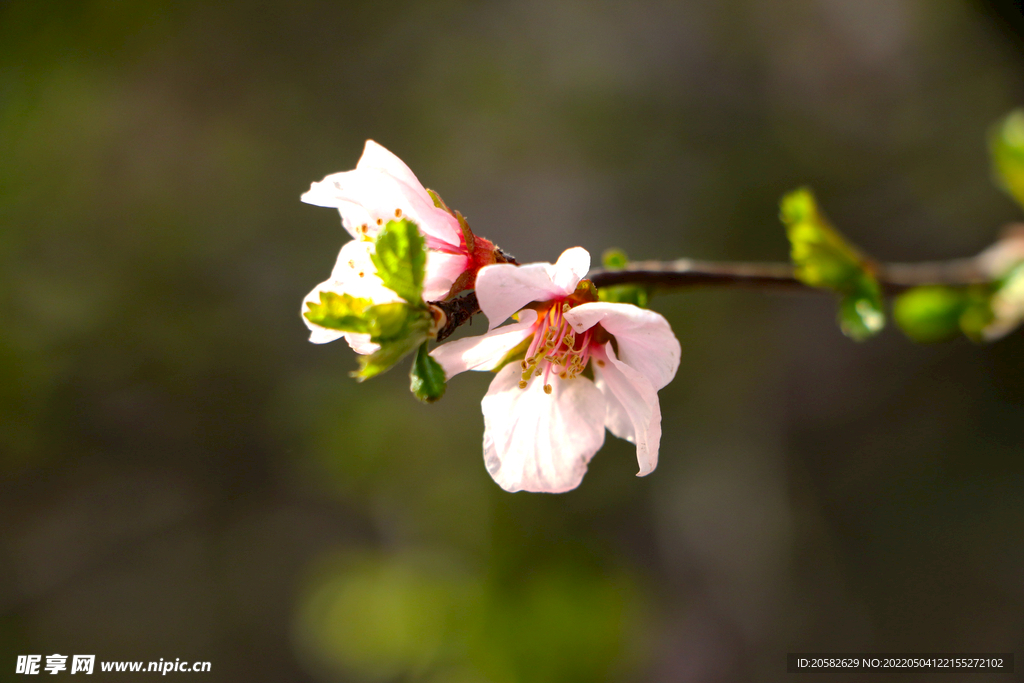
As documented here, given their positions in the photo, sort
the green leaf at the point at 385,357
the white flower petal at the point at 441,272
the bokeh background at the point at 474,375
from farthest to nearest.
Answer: the bokeh background at the point at 474,375, the white flower petal at the point at 441,272, the green leaf at the point at 385,357

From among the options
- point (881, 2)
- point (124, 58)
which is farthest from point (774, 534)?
point (124, 58)

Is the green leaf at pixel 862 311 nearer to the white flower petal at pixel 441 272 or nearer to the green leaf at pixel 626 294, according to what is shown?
the green leaf at pixel 626 294

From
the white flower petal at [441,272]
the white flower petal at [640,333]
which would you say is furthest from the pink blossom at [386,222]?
the white flower petal at [640,333]

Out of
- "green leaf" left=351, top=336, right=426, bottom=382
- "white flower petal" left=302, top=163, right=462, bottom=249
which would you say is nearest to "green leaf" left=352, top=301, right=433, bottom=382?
"green leaf" left=351, top=336, right=426, bottom=382

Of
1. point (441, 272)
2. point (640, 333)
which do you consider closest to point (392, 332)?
point (441, 272)

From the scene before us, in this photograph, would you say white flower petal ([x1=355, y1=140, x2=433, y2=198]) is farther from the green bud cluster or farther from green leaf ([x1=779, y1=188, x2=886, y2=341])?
green leaf ([x1=779, y1=188, x2=886, y2=341])

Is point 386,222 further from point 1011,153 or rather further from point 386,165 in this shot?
point 1011,153

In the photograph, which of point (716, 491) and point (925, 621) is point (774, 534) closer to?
point (716, 491)
